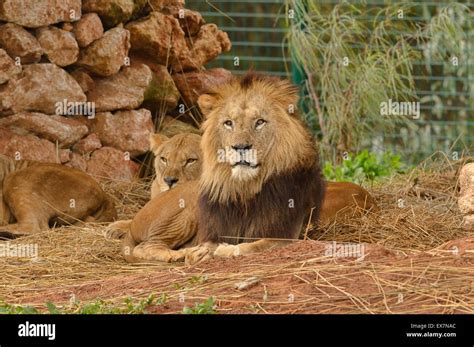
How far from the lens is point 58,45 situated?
32.8 ft

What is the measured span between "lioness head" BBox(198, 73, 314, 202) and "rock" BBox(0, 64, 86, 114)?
8.94 feet

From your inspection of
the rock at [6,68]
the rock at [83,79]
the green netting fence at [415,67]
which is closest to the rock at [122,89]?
the rock at [83,79]

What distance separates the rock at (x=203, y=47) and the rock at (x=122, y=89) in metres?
0.51

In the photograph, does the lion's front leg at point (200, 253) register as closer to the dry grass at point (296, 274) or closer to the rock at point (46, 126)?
the dry grass at point (296, 274)

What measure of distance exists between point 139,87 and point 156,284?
4355mm

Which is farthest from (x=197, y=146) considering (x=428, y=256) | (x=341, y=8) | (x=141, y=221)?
(x=341, y=8)

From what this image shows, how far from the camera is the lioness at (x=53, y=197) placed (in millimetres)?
9211

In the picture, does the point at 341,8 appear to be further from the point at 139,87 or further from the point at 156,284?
the point at 156,284

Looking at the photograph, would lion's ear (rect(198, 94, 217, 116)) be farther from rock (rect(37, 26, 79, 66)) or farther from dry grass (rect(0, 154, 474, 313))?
rock (rect(37, 26, 79, 66))

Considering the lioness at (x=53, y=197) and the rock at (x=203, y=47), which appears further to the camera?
the rock at (x=203, y=47)

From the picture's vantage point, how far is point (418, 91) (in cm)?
1281

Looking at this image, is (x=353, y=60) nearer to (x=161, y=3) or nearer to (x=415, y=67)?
(x=415, y=67)

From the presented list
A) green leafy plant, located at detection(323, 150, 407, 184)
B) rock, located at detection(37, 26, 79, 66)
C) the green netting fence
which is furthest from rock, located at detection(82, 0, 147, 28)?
green leafy plant, located at detection(323, 150, 407, 184)
